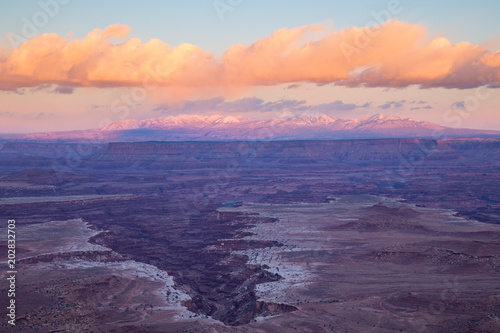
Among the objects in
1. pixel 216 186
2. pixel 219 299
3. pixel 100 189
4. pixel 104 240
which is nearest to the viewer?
pixel 219 299

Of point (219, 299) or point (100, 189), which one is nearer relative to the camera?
point (219, 299)

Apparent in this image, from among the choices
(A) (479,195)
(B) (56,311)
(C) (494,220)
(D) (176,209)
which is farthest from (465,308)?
(A) (479,195)

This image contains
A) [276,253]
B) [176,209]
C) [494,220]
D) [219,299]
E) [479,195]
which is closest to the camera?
[219,299]

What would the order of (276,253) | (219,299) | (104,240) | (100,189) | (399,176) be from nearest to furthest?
(219,299)
(276,253)
(104,240)
(100,189)
(399,176)

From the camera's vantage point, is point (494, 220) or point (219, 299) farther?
point (494, 220)

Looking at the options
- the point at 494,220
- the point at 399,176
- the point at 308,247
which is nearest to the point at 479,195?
the point at 494,220

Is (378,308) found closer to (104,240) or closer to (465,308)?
(465,308)

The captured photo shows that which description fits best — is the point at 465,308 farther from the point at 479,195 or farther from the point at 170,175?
the point at 170,175

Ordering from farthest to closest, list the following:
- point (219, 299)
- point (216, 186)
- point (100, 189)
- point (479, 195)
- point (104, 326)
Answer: point (216, 186) → point (100, 189) → point (479, 195) → point (219, 299) → point (104, 326)
